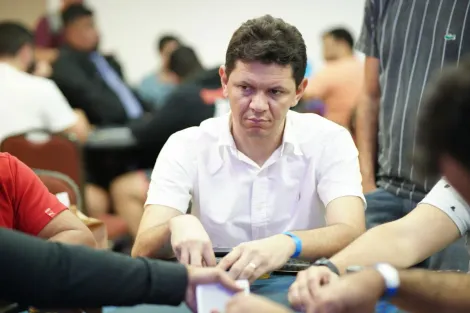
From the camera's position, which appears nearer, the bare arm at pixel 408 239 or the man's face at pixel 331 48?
the bare arm at pixel 408 239

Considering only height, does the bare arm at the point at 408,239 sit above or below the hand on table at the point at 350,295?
below

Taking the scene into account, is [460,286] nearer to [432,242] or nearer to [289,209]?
[432,242]

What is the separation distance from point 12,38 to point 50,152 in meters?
1.32

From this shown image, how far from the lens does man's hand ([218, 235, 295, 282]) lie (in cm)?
177

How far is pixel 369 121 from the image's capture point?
2953 millimetres

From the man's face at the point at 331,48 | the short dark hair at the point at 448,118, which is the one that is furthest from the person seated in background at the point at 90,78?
the short dark hair at the point at 448,118

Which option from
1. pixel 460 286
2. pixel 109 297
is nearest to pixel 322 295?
pixel 460 286

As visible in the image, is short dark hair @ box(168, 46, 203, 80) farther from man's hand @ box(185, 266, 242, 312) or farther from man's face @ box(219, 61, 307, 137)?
man's hand @ box(185, 266, 242, 312)

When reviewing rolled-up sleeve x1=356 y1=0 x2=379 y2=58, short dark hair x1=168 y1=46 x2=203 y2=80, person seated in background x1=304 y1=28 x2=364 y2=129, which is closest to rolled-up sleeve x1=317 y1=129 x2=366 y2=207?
rolled-up sleeve x1=356 y1=0 x2=379 y2=58

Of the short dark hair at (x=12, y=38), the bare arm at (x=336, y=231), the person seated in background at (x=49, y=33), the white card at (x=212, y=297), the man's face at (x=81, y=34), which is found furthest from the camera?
the person seated in background at (x=49, y=33)

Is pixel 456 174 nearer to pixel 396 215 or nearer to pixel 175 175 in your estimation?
pixel 175 175

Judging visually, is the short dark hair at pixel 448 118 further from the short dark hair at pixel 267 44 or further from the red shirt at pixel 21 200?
the red shirt at pixel 21 200

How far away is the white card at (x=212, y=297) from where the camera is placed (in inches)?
59.4

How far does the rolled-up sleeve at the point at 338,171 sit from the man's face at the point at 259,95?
21cm
